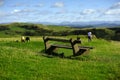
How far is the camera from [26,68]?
16203mm

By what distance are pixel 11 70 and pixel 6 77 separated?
1143 mm

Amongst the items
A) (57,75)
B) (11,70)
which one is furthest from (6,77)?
(57,75)

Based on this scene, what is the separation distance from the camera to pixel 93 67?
17500 mm

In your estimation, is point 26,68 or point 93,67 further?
point 93,67

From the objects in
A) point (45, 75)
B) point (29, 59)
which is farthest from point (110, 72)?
point (29, 59)

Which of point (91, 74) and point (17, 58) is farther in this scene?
point (17, 58)

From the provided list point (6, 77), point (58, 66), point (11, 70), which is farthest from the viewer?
point (58, 66)

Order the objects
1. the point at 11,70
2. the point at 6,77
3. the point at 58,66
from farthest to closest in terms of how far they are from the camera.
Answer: the point at 58,66 < the point at 11,70 < the point at 6,77

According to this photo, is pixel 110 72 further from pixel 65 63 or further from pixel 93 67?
pixel 65 63

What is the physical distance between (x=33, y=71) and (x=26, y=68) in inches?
23.9

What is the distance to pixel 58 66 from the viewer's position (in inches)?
676

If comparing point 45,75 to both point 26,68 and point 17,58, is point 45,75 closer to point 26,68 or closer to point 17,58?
point 26,68

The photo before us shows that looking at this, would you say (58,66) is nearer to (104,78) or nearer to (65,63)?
(65,63)

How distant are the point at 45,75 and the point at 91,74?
255 cm
